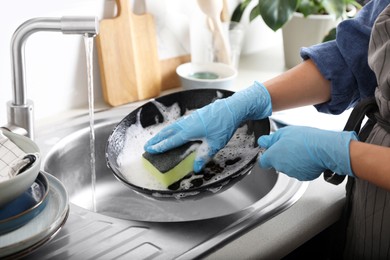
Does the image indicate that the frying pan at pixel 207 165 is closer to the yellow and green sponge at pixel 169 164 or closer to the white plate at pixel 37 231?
the yellow and green sponge at pixel 169 164

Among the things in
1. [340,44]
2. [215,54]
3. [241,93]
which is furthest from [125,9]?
[340,44]

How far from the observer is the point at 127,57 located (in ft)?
4.66

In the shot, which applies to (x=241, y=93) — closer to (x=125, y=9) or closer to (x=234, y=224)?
(x=234, y=224)

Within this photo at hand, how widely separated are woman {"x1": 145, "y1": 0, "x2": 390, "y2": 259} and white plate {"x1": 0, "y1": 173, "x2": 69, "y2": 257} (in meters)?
0.22

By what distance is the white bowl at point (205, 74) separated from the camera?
147cm

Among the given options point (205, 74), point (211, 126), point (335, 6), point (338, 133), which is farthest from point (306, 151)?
point (335, 6)

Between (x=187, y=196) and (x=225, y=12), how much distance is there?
83 centimetres

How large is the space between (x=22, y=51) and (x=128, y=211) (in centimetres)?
44

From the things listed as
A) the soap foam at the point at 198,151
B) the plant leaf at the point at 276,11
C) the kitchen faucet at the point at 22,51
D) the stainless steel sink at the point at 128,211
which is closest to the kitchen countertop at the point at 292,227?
the stainless steel sink at the point at 128,211

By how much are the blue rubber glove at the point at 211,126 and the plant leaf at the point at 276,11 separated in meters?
0.41

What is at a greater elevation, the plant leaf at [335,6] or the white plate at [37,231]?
the plant leaf at [335,6]

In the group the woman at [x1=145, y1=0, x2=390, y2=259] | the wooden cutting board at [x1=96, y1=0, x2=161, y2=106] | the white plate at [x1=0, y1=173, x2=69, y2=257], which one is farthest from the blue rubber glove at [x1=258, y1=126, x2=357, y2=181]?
the wooden cutting board at [x1=96, y1=0, x2=161, y2=106]

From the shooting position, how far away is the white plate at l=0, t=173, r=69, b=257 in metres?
0.83

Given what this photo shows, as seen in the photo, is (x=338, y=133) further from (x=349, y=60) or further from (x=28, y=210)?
(x=28, y=210)
